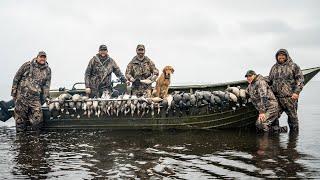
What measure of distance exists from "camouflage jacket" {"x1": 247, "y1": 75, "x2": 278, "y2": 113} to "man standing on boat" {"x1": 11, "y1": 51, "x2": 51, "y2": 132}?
290 inches

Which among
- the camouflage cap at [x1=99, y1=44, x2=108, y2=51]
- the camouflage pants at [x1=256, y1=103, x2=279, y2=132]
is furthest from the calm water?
the camouflage cap at [x1=99, y1=44, x2=108, y2=51]

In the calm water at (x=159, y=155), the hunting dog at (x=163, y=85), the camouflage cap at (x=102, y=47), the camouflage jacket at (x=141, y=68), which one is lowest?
the calm water at (x=159, y=155)

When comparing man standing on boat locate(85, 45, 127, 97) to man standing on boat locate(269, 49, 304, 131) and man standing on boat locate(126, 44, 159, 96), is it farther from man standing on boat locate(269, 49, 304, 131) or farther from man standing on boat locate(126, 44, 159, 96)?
man standing on boat locate(269, 49, 304, 131)

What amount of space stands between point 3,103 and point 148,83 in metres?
5.84

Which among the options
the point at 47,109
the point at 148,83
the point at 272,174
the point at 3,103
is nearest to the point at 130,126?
the point at 148,83

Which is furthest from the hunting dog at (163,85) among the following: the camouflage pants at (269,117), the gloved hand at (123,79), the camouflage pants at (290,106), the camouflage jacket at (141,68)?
the camouflage pants at (290,106)

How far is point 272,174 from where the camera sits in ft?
22.6

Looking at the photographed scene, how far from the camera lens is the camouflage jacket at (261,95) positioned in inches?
488

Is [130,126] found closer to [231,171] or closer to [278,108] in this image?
[278,108]

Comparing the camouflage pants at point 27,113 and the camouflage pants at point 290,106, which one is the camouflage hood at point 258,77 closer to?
the camouflage pants at point 290,106

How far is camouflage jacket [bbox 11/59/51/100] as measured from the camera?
1362 cm

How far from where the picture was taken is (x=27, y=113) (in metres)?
13.9

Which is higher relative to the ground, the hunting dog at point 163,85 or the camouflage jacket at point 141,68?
the camouflage jacket at point 141,68

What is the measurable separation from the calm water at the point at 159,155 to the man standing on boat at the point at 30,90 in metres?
1.03
